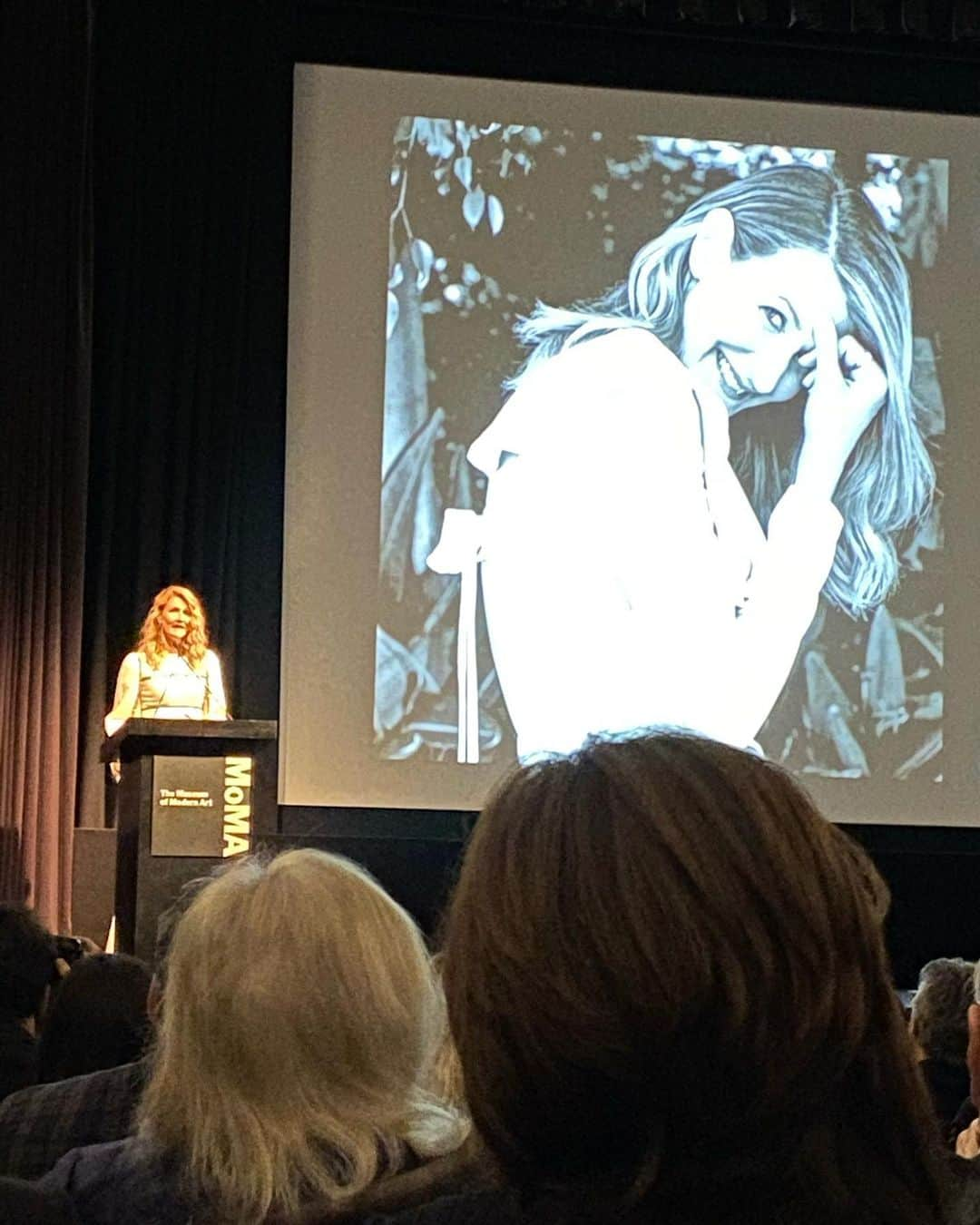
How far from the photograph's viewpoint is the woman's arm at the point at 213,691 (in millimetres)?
5730

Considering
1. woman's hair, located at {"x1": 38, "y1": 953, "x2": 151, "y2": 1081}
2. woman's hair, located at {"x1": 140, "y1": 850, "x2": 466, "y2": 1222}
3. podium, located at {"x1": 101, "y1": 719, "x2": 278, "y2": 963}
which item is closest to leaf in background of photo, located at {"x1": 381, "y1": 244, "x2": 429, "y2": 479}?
podium, located at {"x1": 101, "y1": 719, "x2": 278, "y2": 963}

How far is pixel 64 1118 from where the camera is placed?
175 cm

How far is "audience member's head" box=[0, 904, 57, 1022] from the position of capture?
2469 mm

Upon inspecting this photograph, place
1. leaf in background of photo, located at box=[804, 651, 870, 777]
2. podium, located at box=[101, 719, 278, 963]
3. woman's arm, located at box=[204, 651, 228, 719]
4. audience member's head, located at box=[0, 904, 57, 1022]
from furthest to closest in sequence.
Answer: leaf in background of photo, located at box=[804, 651, 870, 777] → woman's arm, located at box=[204, 651, 228, 719] → podium, located at box=[101, 719, 278, 963] → audience member's head, located at box=[0, 904, 57, 1022]

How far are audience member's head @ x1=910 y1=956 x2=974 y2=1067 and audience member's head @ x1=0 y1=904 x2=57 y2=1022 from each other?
126 centimetres

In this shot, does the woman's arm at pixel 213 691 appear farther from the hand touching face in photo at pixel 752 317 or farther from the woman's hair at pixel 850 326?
the hand touching face in photo at pixel 752 317

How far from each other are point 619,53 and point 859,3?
3.38 feet

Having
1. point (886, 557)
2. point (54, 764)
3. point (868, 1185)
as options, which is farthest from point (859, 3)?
point (868, 1185)

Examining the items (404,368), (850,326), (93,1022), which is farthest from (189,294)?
(93,1022)

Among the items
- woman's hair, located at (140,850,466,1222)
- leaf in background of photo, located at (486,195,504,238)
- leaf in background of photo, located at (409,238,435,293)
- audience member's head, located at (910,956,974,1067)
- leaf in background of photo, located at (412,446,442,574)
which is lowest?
audience member's head, located at (910,956,974,1067)

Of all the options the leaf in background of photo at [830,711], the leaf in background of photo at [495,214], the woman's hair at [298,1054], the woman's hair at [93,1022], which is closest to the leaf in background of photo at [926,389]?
the leaf in background of photo at [830,711]

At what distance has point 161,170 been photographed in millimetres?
6844

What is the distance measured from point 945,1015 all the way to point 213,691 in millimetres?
3646

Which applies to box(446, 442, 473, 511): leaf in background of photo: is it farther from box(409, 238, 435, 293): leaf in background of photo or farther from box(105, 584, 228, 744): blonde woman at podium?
box(105, 584, 228, 744): blonde woman at podium
